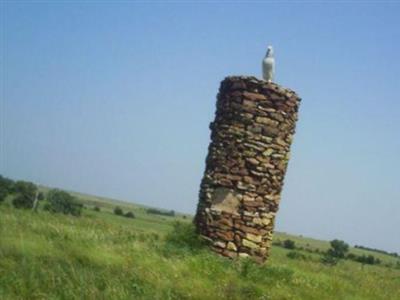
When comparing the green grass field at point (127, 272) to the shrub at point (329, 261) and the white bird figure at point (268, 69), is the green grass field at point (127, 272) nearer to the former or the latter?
the white bird figure at point (268, 69)

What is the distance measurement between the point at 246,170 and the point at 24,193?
4290cm

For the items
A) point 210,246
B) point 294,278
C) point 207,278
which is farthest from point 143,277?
point 294,278

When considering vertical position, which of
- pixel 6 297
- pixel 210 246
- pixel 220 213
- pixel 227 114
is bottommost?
pixel 6 297

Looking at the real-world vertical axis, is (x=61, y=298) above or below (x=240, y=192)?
below

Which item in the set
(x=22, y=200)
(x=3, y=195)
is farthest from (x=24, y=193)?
(x=3, y=195)

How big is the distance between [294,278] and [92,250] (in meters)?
3.89

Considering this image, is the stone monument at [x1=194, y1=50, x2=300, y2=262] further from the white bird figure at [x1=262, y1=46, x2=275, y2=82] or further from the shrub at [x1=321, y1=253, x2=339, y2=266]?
the shrub at [x1=321, y1=253, x2=339, y2=266]

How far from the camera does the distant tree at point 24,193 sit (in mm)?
48094

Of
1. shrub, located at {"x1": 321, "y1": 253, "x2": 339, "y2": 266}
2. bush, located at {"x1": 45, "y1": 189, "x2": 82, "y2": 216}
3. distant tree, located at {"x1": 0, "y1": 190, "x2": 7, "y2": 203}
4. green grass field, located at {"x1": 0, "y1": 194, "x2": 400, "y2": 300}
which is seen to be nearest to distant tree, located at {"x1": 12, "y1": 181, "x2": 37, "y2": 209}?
distant tree, located at {"x1": 0, "y1": 190, "x2": 7, "y2": 203}

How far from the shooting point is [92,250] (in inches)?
357

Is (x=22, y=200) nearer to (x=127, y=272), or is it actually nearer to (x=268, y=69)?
(x=268, y=69)

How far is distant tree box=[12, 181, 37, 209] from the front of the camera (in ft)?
158

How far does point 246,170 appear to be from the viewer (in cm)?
1079

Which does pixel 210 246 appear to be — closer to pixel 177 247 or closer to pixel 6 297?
pixel 177 247
